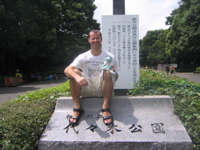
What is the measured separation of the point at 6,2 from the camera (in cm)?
1625

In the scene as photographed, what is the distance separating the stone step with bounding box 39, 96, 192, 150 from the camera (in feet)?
9.05

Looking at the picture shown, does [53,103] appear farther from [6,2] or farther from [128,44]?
[6,2]

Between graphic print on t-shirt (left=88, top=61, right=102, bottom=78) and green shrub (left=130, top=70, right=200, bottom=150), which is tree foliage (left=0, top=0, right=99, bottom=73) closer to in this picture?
graphic print on t-shirt (left=88, top=61, right=102, bottom=78)

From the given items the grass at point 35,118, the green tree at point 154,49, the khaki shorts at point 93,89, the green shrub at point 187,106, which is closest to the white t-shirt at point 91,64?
the khaki shorts at point 93,89

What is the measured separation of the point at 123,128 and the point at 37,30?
1658 centimetres

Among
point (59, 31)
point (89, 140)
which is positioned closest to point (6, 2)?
point (59, 31)

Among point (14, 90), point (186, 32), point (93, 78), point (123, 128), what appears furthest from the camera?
point (186, 32)

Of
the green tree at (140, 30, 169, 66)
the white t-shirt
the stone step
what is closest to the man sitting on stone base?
the white t-shirt

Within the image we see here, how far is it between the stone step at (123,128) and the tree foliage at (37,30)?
46.4ft

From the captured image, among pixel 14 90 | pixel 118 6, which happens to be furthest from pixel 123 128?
pixel 14 90

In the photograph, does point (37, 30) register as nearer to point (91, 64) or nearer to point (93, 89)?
point (91, 64)

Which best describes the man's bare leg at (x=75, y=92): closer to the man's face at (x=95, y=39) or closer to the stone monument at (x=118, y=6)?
the man's face at (x=95, y=39)

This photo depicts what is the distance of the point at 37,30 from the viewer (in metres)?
18.0

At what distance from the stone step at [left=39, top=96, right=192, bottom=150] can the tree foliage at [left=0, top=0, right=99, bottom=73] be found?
14132 mm
